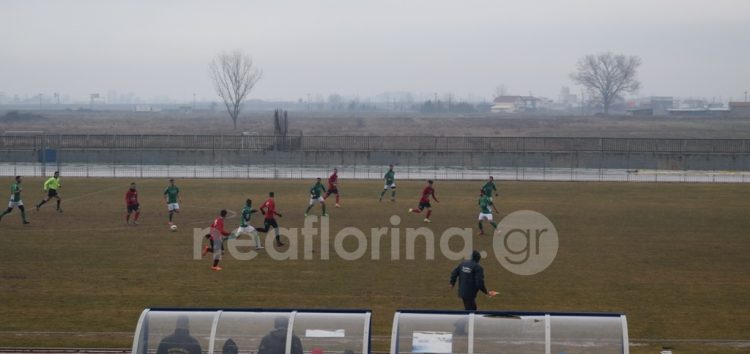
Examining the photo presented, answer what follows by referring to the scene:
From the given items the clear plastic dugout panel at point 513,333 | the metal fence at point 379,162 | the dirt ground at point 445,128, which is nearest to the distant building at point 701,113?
the dirt ground at point 445,128

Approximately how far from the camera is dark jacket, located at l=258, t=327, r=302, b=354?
39.8ft

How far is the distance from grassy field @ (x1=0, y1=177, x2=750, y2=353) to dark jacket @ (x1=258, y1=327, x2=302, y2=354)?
15.1 ft

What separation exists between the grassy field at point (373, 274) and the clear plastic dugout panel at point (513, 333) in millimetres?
4550

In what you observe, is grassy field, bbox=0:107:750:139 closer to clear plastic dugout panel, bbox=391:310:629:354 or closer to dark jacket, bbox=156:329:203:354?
dark jacket, bbox=156:329:203:354

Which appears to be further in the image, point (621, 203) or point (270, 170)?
point (270, 170)

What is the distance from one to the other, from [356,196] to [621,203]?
12.7 metres

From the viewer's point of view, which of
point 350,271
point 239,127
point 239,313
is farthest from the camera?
point 239,127

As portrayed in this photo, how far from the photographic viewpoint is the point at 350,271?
78.6 feet

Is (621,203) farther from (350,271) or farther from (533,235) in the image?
(350,271)

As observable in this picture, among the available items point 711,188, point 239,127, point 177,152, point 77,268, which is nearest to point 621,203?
point 711,188

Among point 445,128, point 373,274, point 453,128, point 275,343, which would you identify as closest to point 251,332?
point 275,343

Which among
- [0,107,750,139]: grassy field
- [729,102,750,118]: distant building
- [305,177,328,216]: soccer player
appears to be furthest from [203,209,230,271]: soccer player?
[729,102,750,118]: distant building

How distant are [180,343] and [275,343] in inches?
52.1

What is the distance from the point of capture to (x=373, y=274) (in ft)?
77.3
